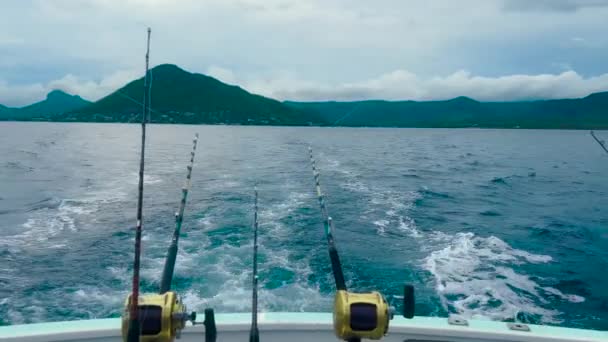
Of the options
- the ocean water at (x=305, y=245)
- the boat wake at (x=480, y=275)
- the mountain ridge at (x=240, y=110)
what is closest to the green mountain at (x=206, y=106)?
the mountain ridge at (x=240, y=110)

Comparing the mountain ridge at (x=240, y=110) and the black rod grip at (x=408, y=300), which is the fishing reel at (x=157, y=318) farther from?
the mountain ridge at (x=240, y=110)

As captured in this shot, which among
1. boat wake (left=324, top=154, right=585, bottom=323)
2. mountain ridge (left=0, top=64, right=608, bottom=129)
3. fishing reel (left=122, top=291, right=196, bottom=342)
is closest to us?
fishing reel (left=122, top=291, right=196, bottom=342)

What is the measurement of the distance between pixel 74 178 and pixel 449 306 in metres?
19.0

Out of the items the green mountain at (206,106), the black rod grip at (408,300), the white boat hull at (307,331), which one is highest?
the green mountain at (206,106)

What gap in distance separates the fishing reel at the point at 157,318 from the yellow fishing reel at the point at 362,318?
1.09 meters

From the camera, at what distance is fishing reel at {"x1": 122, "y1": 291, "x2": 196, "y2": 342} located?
2910 millimetres

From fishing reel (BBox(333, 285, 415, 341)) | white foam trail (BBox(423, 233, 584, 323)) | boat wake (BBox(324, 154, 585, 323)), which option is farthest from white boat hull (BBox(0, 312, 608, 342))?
white foam trail (BBox(423, 233, 584, 323))

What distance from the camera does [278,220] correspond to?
13320 millimetres

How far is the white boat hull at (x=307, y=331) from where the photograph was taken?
395 cm

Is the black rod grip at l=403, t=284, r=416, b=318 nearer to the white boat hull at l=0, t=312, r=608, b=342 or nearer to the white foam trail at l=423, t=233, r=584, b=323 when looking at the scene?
the white boat hull at l=0, t=312, r=608, b=342

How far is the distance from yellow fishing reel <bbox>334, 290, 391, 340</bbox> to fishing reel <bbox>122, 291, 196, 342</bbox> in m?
1.09

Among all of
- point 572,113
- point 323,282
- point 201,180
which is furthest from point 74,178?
point 572,113

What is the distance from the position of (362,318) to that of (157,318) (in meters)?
1.37

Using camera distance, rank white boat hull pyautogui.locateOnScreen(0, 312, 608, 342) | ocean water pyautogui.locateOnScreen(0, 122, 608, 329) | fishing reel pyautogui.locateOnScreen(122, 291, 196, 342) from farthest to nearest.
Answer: ocean water pyautogui.locateOnScreen(0, 122, 608, 329)
white boat hull pyautogui.locateOnScreen(0, 312, 608, 342)
fishing reel pyautogui.locateOnScreen(122, 291, 196, 342)
